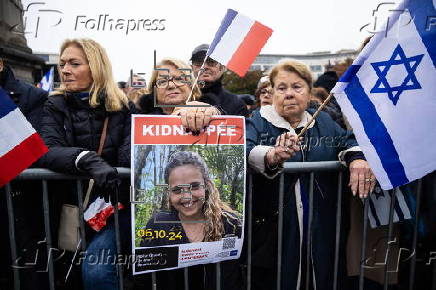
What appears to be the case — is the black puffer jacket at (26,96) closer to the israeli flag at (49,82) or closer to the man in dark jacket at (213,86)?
the man in dark jacket at (213,86)

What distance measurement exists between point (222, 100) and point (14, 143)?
6.42 feet

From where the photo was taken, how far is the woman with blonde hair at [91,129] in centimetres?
200

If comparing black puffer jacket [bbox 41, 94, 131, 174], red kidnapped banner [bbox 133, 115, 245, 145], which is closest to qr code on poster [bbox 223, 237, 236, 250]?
red kidnapped banner [bbox 133, 115, 245, 145]

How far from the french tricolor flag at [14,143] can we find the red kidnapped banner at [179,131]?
0.53 metres

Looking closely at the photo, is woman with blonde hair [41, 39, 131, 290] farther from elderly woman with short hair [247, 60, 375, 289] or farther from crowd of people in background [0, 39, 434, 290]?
elderly woman with short hair [247, 60, 375, 289]

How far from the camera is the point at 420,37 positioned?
6.64ft

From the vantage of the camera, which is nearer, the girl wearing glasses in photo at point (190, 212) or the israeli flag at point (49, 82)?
the girl wearing glasses in photo at point (190, 212)

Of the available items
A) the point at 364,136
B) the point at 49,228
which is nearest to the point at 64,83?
the point at 49,228

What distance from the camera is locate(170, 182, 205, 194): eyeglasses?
200 cm

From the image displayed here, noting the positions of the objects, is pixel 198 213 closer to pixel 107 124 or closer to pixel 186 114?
pixel 186 114

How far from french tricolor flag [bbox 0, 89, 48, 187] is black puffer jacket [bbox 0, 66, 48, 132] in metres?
0.51

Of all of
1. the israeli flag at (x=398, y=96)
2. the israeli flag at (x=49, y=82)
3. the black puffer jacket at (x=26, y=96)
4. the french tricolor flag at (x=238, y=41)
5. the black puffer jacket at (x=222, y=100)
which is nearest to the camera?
the israeli flag at (x=398, y=96)

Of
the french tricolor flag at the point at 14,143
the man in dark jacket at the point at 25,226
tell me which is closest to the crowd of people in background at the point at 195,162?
the man in dark jacket at the point at 25,226

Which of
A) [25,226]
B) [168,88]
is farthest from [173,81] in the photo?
[25,226]
